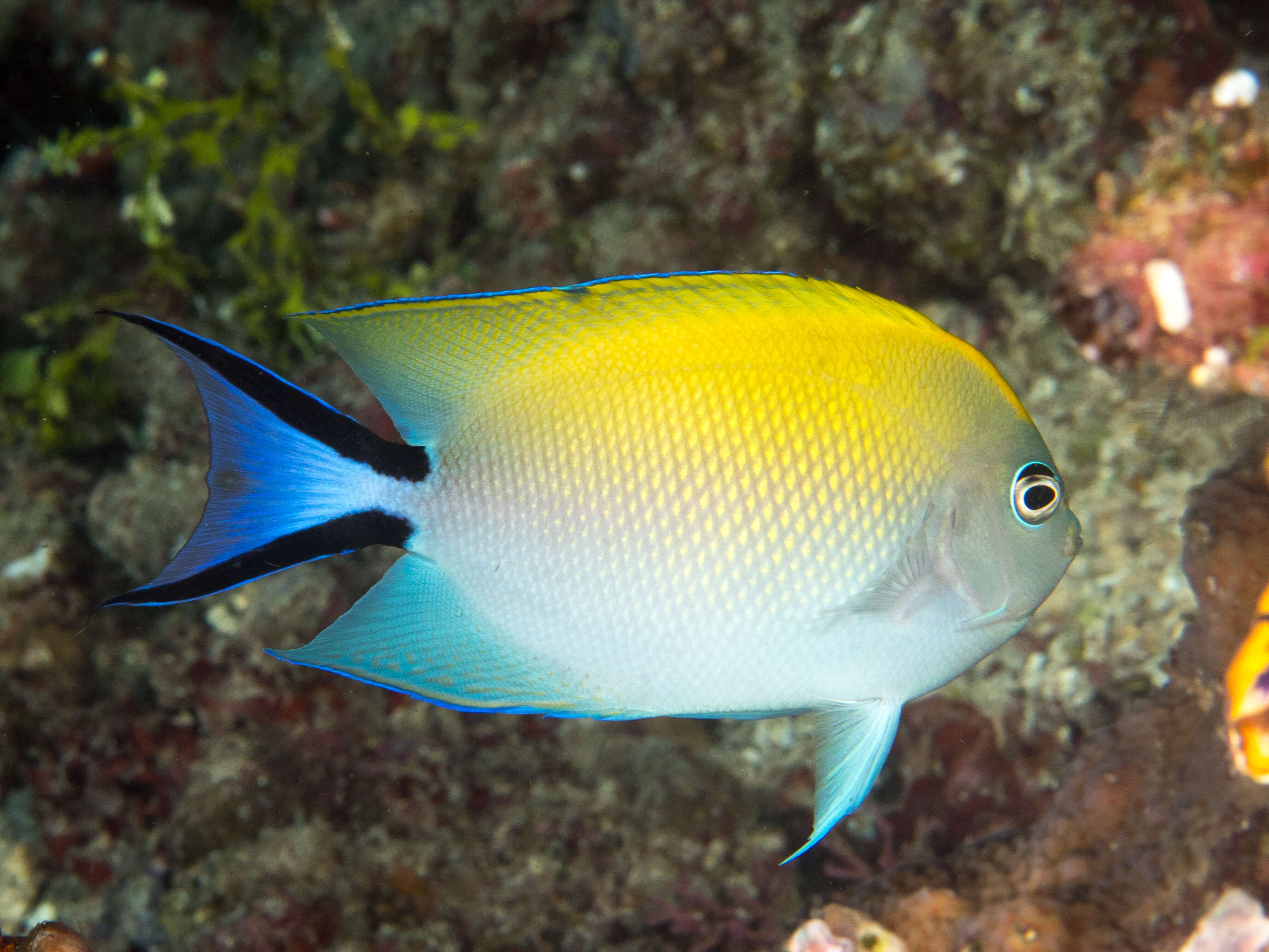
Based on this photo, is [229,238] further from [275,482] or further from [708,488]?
[708,488]

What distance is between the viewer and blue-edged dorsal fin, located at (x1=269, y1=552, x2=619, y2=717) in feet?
5.29

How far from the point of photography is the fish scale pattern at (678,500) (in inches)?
61.7

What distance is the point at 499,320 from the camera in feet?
5.51

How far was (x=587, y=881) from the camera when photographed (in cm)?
291

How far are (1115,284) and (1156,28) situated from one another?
102 cm

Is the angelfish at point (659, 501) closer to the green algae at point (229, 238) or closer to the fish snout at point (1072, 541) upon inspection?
the fish snout at point (1072, 541)

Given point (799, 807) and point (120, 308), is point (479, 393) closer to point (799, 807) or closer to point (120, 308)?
point (799, 807)

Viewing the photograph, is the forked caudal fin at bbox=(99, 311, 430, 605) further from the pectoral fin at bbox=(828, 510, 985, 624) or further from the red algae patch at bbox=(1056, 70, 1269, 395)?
the red algae patch at bbox=(1056, 70, 1269, 395)

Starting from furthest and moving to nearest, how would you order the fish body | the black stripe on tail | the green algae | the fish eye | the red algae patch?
the green algae, the red algae patch, the fish body, the fish eye, the black stripe on tail

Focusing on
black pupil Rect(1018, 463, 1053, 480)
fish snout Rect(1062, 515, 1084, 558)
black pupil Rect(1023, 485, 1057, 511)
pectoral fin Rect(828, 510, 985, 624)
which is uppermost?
black pupil Rect(1018, 463, 1053, 480)

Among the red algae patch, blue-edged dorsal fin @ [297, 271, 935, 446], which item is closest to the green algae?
blue-edged dorsal fin @ [297, 271, 935, 446]

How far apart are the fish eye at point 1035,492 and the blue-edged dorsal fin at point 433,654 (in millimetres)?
986

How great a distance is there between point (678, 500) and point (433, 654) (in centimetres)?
63

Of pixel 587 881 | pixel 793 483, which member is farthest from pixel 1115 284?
pixel 587 881
